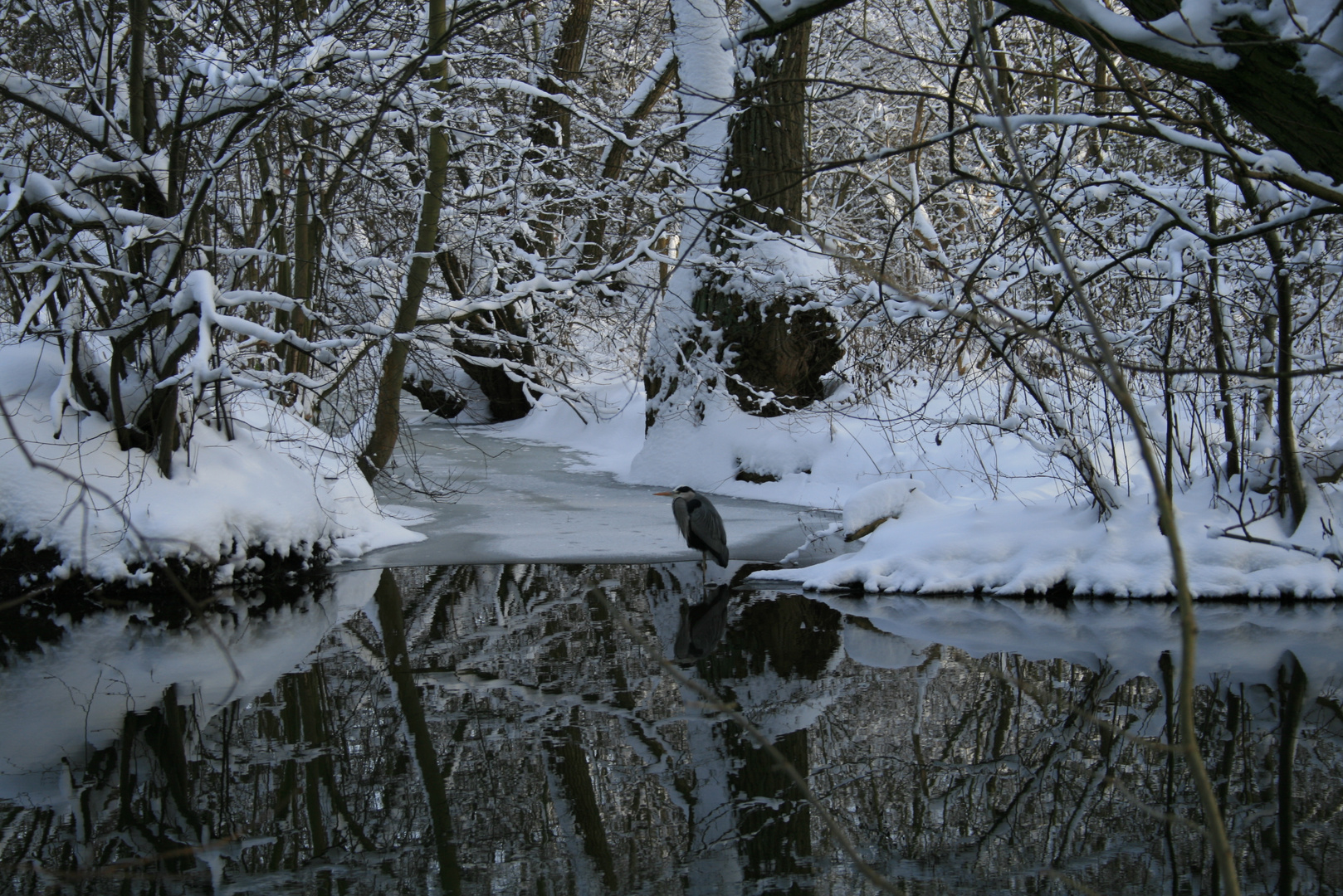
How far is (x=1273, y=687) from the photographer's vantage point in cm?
471

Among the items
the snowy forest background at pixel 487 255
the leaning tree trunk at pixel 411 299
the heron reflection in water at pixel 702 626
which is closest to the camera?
the snowy forest background at pixel 487 255

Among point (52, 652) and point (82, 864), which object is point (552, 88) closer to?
point (52, 652)

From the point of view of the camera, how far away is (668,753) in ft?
13.7

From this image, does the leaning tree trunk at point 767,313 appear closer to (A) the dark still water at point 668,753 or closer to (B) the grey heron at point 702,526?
(B) the grey heron at point 702,526

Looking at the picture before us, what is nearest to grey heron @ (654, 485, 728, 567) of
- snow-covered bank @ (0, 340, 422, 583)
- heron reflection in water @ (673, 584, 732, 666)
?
heron reflection in water @ (673, 584, 732, 666)

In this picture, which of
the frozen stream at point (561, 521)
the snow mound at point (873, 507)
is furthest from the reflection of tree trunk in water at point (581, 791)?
the snow mound at point (873, 507)

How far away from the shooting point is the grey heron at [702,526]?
695cm

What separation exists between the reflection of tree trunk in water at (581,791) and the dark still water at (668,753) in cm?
1

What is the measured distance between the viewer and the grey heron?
6.95 metres

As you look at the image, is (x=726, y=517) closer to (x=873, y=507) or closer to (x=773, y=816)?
(x=873, y=507)

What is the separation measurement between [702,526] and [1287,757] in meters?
3.69

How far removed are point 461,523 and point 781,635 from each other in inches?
168

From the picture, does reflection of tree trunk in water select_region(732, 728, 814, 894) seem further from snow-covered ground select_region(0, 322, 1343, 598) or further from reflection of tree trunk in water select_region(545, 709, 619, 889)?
snow-covered ground select_region(0, 322, 1343, 598)

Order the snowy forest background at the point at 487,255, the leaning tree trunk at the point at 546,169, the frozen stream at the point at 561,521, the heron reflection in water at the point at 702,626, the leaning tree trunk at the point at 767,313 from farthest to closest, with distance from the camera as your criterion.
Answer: the leaning tree trunk at the point at 546,169 < the leaning tree trunk at the point at 767,313 < the frozen stream at the point at 561,521 < the heron reflection in water at the point at 702,626 < the snowy forest background at the point at 487,255
